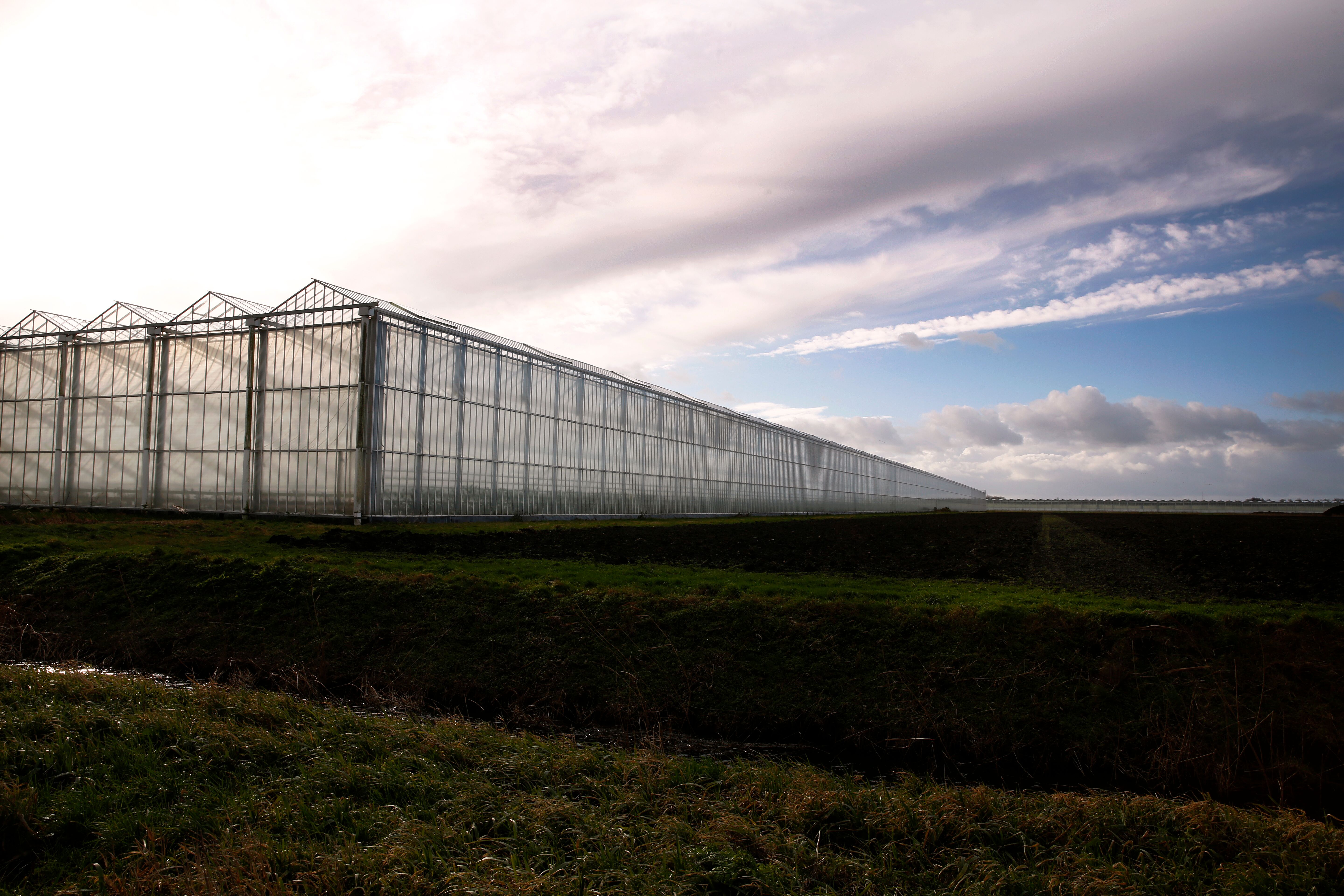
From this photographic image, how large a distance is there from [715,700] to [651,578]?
19.9ft

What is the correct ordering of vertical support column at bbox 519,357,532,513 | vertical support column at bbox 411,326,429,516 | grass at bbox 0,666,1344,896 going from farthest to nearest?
1. vertical support column at bbox 519,357,532,513
2. vertical support column at bbox 411,326,429,516
3. grass at bbox 0,666,1344,896

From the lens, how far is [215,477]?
132ft

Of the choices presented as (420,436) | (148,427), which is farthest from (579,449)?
(148,427)

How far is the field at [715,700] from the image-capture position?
→ 682 centimetres

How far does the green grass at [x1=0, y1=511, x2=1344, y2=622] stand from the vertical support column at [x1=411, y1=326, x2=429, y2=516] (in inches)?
344

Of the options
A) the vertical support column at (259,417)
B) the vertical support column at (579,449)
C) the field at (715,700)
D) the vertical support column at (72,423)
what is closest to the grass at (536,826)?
the field at (715,700)

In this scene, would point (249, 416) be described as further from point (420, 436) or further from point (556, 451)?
point (556, 451)

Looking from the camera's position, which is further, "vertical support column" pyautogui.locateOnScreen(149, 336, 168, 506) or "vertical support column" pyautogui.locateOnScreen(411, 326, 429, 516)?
"vertical support column" pyautogui.locateOnScreen(149, 336, 168, 506)

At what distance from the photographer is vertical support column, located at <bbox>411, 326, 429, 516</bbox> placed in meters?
37.5

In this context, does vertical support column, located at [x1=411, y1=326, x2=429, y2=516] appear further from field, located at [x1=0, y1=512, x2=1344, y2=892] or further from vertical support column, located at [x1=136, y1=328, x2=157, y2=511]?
vertical support column, located at [x1=136, y1=328, x2=157, y2=511]

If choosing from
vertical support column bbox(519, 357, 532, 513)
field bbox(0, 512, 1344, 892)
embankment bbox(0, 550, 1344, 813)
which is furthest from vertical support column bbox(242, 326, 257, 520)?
embankment bbox(0, 550, 1344, 813)

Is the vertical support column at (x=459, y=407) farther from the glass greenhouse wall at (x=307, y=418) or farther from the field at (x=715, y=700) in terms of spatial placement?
the field at (x=715, y=700)

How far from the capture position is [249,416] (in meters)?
39.6

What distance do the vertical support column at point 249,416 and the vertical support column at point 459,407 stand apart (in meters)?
9.52
